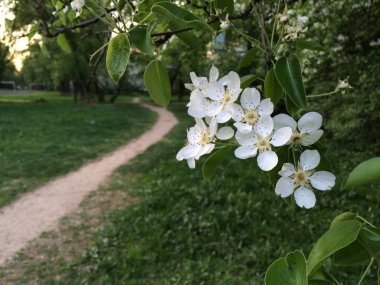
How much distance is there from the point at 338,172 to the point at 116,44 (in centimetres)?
A: 527

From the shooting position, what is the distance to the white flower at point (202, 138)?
2.83ft

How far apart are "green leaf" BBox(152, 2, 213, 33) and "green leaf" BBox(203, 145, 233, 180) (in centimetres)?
22

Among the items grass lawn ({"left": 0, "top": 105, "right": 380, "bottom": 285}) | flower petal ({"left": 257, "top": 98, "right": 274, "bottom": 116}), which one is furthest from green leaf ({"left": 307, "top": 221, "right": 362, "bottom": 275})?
grass lawn ({"left": 0, "top": 105, "right": 380, "bottom": 285})

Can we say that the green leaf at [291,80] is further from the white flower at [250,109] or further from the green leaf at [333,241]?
the green leaf at [333,241]

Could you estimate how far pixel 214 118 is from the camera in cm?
85

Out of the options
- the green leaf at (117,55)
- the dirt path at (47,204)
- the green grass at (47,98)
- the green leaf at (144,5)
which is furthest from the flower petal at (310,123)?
the green grass at (47,98)

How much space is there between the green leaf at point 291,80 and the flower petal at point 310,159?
A: 3.3 inches

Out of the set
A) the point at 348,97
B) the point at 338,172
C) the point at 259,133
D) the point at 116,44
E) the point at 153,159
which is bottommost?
the point at 153,159

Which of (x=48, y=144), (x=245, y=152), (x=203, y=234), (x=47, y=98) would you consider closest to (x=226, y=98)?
(x=245, y=152)

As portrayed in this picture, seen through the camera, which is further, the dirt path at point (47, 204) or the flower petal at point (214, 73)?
the dirt path at point (47, 204)

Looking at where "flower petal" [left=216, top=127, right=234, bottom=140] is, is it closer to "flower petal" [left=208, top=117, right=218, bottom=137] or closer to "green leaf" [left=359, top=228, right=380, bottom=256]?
"flower petal" [left=208, top=117, right=218, bottom=137]

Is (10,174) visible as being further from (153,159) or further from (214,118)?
(214,118)

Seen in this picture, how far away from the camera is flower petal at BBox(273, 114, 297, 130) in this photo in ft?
2.72

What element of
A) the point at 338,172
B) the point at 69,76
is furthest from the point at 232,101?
the point at 69,76
